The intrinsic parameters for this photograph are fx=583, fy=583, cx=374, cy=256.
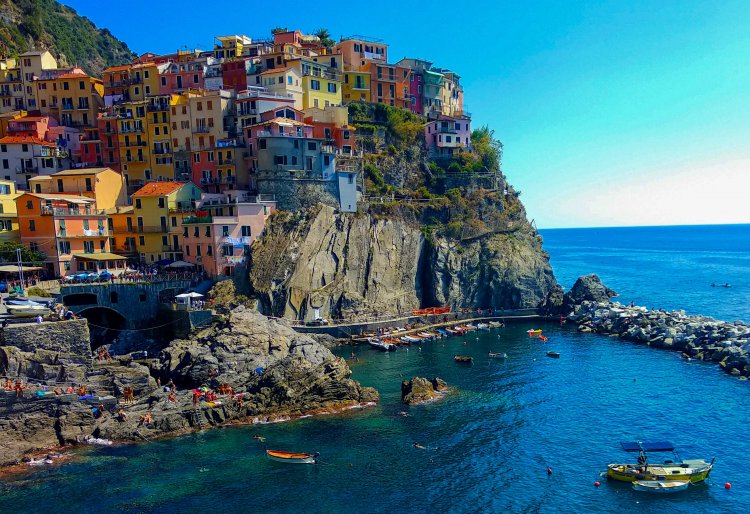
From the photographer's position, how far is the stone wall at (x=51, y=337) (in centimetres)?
5044

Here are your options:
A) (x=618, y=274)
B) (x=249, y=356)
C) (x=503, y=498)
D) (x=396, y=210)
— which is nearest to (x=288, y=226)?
(x=396, y=210)

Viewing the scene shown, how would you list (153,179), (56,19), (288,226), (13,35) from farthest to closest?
(56,19) < (13,35) < (153,179) < (288,226)

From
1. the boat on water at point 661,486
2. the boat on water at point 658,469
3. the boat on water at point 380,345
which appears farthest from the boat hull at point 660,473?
the boat on water at point 380,345

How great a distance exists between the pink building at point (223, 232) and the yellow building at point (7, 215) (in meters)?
19.3

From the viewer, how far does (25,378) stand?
48.5 metres

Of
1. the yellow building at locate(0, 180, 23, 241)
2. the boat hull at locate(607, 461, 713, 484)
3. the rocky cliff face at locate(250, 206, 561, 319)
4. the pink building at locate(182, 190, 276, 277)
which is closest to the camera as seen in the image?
the boat hull at locate(607, 461, 713, 484)

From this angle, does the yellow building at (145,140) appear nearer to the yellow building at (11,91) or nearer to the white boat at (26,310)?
→ the yellow building at (11,91)

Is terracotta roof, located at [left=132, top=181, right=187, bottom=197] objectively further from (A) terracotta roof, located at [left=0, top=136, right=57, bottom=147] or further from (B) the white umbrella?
(A) terracotta roof, located at [left=0, top=136, right=57, bottom=147]

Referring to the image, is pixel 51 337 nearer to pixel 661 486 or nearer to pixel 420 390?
pixel 420 390

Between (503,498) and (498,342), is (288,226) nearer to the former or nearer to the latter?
(498,342)

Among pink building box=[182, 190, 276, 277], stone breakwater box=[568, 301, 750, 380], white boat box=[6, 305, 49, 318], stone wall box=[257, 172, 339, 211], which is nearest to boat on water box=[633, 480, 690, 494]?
stone breakwater box=[568, 301, 750, 380]

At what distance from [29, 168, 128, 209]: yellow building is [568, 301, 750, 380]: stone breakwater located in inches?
2694

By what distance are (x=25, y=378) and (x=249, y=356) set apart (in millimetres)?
18417

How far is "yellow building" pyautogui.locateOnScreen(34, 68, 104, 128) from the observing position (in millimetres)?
92312
